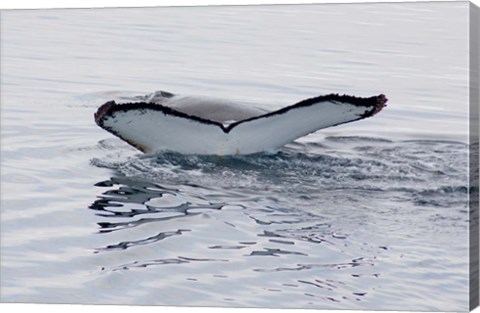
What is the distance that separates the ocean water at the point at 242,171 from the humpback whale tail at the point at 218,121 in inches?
4.2

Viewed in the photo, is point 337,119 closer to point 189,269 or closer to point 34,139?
point 189,269

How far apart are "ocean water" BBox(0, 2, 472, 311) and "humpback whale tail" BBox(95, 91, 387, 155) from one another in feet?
0.35

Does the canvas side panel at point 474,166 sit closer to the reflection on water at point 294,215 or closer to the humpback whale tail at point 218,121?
the reflection on water at point 294,215

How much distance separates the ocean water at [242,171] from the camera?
10211 millimetres

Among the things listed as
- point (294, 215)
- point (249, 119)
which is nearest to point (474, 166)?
point (294, 215)

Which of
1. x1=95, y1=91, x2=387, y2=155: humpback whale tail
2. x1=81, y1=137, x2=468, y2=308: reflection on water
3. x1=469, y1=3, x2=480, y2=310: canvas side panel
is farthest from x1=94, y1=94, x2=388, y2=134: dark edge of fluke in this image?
x1=469, y1=3, x2=480, y2=310: canvas side panel

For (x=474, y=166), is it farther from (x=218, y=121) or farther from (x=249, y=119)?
(x=218, y=121)

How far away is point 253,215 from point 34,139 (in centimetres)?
194

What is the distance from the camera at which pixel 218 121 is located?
35.5 ft

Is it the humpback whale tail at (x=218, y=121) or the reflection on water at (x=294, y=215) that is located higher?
the humpback whale tail at (x=218, y=121)

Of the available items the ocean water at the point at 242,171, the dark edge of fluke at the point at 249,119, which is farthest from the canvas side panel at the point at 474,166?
the dark edge of fluke at the point at 249,119

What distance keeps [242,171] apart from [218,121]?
430 millimetres

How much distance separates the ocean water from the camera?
10.2 meters

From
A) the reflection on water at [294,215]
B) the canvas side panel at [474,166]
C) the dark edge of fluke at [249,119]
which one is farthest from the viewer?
the dark edge of fluke at [249,119]
